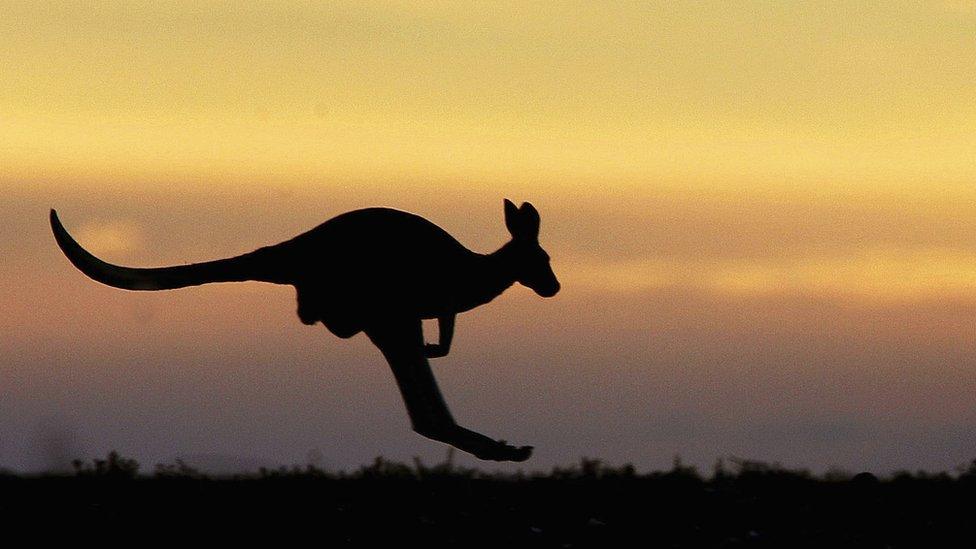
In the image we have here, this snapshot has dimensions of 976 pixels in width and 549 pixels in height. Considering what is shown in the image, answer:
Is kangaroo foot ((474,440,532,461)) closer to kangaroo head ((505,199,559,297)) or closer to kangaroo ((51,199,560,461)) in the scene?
kangaroo ((51,199,560,461))

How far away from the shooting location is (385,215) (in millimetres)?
12562

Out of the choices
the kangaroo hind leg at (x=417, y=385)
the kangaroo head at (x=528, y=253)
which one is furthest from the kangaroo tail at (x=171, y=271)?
the kangaroo head at (x=528, y=253)

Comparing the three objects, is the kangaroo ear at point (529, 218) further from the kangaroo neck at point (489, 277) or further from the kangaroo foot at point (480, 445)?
the kangaroo foot at point (480, 445)

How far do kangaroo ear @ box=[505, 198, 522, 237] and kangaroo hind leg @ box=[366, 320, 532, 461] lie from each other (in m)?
1.00

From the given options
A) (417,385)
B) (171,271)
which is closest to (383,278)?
(417,385)

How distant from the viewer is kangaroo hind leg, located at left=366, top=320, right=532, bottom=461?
12555 millimetres

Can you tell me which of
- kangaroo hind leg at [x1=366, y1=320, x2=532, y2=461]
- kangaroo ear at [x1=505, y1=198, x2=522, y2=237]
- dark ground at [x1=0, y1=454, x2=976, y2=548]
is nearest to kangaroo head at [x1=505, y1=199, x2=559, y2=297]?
kangaroo ear at [x1=505, y1=198, x2=522, y2=237]

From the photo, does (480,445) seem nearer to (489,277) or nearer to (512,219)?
(489,277)

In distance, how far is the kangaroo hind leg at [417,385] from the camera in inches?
494

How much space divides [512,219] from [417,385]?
1404 mm

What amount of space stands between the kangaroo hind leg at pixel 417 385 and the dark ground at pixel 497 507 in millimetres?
571

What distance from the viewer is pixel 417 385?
12648mm

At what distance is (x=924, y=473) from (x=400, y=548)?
4.42 m

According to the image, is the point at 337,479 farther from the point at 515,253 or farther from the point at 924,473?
the point at 924,473
